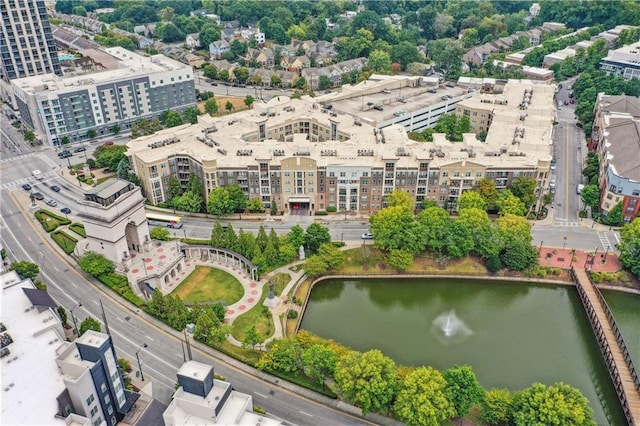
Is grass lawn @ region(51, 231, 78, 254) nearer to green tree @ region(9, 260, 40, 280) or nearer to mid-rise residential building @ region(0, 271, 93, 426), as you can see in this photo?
green tree @ region(9, 260, 40, 280)

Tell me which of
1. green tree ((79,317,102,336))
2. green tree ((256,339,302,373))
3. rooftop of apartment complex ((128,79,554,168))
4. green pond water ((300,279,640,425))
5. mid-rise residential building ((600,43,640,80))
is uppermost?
mid-rise residential building ((600,43,640,80))

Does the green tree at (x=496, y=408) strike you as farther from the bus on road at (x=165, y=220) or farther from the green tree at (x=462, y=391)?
the bus on road at (x=165, y=220)

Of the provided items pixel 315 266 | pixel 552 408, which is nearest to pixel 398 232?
pixel 315 266

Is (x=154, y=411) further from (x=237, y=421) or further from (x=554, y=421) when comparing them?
(x=554, y=421)

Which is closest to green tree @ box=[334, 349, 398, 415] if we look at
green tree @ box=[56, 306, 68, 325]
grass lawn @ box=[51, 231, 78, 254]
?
green tree @ box=[56, 306, 68, 325]

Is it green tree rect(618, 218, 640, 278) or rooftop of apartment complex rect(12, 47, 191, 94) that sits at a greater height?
rooftop of apartment complex rect(12, 47, 191, 94)

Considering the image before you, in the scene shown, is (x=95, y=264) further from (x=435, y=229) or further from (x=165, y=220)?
(x=435, y=229)
